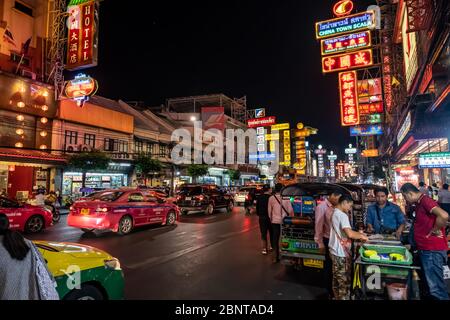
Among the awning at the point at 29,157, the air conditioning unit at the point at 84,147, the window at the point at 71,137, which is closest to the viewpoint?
the awning at the point at 29,157

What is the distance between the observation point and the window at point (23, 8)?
24.8 meters

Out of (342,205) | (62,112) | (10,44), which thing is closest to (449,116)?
(342,205)

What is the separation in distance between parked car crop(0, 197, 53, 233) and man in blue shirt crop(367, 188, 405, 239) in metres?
11.6

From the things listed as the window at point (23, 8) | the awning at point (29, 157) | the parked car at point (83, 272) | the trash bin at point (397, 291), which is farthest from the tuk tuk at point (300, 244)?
the window at point (23, 8)

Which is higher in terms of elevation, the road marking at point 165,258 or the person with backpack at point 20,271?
the person with backpack at point 20,271

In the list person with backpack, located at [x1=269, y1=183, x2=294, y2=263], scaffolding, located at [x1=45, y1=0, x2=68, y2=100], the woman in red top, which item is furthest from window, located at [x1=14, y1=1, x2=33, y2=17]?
the woman in red top

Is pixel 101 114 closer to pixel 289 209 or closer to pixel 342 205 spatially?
pixel 289 209

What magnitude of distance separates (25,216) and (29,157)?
1188 centimetres

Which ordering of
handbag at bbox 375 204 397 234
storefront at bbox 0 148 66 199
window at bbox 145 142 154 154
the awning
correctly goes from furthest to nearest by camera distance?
1. window at bbox 145 142 154 154
2. storefront at bbox 0 148 66 199
3. the awning
4. handbag at bbox 375 204 397 234

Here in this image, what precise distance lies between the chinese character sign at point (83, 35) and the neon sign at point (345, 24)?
16617mm

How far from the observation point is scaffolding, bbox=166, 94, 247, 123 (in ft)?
184

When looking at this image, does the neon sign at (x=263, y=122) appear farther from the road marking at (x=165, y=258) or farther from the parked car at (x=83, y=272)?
the parked car at (x=83, y=272)

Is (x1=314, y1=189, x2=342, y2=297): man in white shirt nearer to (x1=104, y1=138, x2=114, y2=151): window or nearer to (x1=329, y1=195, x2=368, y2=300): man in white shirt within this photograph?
(x1=329, y1=195, x2=368, y2=300): man in white shirt

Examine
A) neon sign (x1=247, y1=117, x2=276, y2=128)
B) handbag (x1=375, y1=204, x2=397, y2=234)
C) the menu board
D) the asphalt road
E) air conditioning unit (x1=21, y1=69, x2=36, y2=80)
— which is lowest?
the asphalt road
